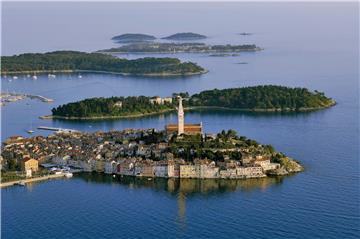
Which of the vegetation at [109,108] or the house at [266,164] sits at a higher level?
the vegetation at [109,108]

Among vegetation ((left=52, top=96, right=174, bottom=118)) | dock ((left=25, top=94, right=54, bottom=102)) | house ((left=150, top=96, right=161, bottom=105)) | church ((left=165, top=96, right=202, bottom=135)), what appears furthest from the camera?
dock ((left=25, top=94, right=54, bottom=102))

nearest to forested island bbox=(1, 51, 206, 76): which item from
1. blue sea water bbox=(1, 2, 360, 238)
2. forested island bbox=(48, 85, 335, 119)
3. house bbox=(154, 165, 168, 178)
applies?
blue sea water bbox=(1, 2, 360, 238)

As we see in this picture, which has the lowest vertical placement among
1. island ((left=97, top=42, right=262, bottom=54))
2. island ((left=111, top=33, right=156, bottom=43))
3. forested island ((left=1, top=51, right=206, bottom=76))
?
forested island ((left=1, top=51, right=206, bottom=76))

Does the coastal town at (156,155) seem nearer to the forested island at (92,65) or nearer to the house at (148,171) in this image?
the house at (148,171)

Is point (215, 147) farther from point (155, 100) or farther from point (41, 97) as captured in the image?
point (41, 97)

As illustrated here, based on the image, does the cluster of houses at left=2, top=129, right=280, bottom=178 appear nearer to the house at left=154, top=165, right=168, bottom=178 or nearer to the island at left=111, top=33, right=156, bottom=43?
the house at left=154, top=165, right=168, bottom=178

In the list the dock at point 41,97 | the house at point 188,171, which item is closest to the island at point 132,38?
the dock at point 41,97

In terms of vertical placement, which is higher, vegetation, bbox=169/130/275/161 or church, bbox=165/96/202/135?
church, bbox=165/96/202/135

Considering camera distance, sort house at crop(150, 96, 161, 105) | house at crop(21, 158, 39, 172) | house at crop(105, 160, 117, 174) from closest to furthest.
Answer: house at crop(21, 158, 39, 172), house at crop(105, 160, 117, 174), house at crop(150, 96, 161, 105)

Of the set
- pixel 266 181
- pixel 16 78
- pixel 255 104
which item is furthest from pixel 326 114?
pixel 16 78

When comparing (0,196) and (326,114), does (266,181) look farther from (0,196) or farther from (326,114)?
(326,114)
